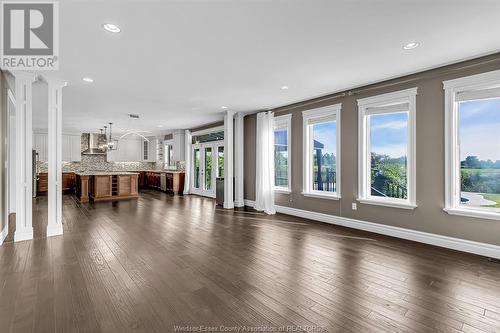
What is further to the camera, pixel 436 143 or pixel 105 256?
pixel 436 143

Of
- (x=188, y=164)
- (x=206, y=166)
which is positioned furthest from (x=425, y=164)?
(x=188, y=164)

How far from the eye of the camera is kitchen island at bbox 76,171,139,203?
8234mm

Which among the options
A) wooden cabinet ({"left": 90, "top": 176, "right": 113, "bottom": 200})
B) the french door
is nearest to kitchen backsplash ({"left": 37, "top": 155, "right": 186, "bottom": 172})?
the french door

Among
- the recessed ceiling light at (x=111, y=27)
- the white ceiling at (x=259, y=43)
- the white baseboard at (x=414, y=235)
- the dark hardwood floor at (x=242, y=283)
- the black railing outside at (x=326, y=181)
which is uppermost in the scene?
the white ceiling at (x=259, y=43)

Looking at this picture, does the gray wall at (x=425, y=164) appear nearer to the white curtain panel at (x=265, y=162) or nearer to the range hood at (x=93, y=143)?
the white curtain panel at (x=265, y=162)

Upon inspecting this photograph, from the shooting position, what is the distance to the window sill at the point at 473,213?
330cm

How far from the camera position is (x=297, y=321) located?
1.97 m

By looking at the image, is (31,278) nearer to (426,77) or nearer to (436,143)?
(436,143)

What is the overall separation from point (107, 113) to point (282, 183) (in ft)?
17.0

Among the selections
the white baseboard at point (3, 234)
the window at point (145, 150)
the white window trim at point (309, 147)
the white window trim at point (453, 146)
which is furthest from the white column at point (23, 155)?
the window at point (145, 150)

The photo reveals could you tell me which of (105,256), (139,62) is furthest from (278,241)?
(139,62)

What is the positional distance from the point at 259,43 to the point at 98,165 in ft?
38.2

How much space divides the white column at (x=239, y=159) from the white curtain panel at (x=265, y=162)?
77 centimetres

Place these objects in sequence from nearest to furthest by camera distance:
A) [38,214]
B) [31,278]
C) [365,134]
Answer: [31,278], [365,134], [38,214]
